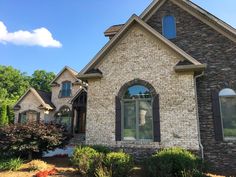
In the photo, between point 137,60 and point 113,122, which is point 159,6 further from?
point 113,122

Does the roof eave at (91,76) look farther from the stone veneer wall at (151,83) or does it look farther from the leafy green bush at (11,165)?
the leafy green bush at (11,165)

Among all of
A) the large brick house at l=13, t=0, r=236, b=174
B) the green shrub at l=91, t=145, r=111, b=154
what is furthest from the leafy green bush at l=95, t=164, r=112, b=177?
the large brick house at l=13, t=0, r=236, b=174

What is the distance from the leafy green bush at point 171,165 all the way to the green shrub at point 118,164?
755mm

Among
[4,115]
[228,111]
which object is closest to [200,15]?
[228,111]

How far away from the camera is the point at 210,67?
40.1 feet

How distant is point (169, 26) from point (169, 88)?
4438 mm

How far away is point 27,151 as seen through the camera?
40.9ft

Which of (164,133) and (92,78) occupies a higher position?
(92,78)

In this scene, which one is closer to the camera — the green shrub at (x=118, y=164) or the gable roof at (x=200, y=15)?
the green shrub at (x=118, y=164)

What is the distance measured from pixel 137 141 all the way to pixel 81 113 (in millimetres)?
14109

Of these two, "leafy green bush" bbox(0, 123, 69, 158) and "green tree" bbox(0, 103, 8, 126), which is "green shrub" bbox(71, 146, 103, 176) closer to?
"leafy green bush" bbox(0, 123, 69, 158)

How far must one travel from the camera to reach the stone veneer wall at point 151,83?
1102 centimetres

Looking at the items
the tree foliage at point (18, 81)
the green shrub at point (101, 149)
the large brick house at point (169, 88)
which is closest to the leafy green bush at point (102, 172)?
the green shrub at point (101, 149)

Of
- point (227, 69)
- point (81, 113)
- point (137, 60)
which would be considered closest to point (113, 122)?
point (137, 60)
